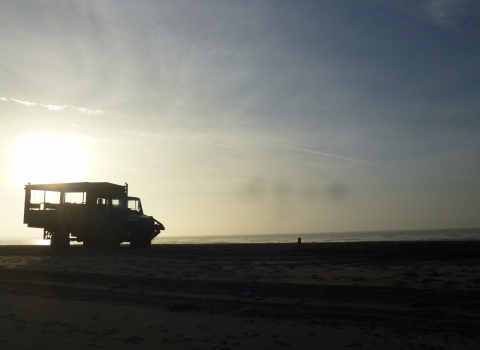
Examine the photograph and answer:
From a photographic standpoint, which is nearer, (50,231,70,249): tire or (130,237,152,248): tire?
(130,237,152,248): tire

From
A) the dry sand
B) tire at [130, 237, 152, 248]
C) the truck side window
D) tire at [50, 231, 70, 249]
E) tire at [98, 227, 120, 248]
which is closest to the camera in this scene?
the dry sand

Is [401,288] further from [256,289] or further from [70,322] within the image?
[70,322]

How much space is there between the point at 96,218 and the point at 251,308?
18372 millimetres

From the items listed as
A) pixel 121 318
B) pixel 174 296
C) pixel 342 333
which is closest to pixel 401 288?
pixel 342 333

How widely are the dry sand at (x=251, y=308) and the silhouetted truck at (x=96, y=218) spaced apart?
11.2 meters

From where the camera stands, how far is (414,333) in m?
6.33

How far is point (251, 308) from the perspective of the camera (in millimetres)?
8195

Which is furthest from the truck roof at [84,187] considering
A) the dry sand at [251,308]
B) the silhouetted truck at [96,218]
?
the dry sand at [251,308]

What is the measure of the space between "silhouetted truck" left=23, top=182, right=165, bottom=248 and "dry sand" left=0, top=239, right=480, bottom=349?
11.2 metres

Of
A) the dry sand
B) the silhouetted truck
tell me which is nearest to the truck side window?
the silhouetted truck

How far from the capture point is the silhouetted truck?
24453mm

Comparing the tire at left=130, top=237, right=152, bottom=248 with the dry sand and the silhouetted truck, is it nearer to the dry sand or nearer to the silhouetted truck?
the silhouetted truck

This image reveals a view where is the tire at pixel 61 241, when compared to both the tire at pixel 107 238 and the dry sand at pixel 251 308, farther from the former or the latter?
the dry sand at pixel 251 308

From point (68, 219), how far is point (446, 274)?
68.7 feet
